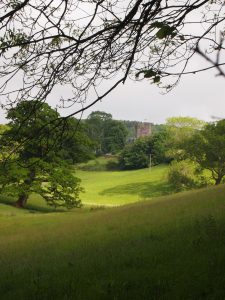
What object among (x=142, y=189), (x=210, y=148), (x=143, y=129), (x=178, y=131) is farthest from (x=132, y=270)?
(x=143, y=129)

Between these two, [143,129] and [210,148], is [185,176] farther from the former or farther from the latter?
[143,129]

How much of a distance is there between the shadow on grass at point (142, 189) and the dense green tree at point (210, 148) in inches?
779

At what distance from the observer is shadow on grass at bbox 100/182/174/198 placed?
72706 mm

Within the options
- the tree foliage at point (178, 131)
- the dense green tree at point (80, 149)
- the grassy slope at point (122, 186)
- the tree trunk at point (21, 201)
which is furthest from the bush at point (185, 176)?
the tree trunk at point (21, 201)

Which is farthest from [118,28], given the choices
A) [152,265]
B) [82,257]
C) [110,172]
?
[110,172]

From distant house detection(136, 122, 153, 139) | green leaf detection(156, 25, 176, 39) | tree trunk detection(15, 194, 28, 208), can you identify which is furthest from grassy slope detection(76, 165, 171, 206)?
distant house detection(136, 122, 153, 139)

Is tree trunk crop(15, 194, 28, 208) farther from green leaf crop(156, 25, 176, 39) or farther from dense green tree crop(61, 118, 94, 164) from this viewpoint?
green leaf crop(156, 25, 176, 39)

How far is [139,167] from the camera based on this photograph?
104 m

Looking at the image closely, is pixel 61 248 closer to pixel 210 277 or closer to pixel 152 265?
pixel 152 265

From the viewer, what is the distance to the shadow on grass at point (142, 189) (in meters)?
72.7

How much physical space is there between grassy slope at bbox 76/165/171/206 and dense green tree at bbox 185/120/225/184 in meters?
12.2

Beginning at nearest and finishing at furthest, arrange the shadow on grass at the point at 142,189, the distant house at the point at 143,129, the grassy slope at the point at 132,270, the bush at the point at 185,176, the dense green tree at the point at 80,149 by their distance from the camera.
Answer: the grassy slope at the point at 132,270, the dense green tree at the point at 80,149, the bush at the point at 185,176, the shadow on grass at the point at 142,189, the distant house at the point at 143,129

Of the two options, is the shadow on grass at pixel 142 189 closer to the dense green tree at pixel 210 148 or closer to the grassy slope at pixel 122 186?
the grassy slope at pixel 122 186

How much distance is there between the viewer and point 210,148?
167ft
